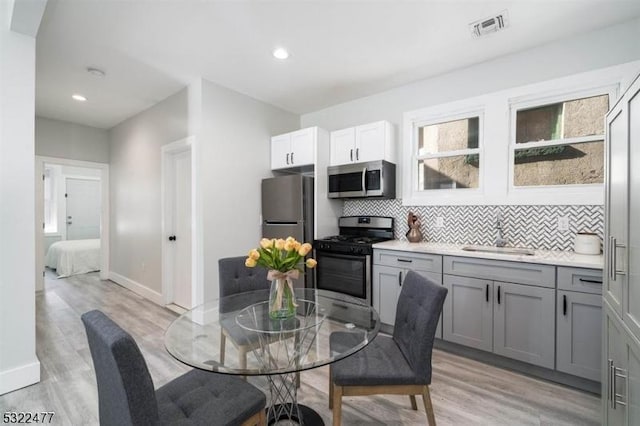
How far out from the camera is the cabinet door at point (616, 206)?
1.33 metres

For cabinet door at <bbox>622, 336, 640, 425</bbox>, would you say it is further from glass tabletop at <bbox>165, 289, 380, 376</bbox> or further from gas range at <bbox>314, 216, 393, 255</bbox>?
gas range at <bbox>314, 216, 393, 255</bbox>

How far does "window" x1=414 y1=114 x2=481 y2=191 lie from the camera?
309cm

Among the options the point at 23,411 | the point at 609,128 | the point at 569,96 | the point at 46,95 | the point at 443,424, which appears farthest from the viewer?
the point at 46,95

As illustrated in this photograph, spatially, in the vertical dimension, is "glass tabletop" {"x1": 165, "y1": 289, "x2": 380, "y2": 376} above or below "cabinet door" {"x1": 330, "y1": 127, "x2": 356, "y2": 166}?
below

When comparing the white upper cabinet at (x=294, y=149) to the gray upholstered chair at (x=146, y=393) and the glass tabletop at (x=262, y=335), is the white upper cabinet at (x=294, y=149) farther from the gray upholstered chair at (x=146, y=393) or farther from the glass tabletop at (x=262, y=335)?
the gray upholstered chair at (x=146, y=393)

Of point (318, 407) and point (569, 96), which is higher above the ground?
point (569, 96)

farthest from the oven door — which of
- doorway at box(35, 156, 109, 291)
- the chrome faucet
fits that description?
doorway at box(35, 156, 109, 291)

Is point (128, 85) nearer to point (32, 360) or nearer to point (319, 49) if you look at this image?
point (319, 49)

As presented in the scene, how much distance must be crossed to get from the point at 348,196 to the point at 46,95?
13.7 ft

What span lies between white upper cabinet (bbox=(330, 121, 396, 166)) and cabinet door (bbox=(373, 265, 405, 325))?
1.27m

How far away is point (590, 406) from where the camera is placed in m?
1.91

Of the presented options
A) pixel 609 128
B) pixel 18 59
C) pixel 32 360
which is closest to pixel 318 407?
pixel 32 360

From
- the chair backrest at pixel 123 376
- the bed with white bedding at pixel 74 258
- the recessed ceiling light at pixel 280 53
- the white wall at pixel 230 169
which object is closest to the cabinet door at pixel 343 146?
the white wall at pixel 230 169

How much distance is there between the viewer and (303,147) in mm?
3648
